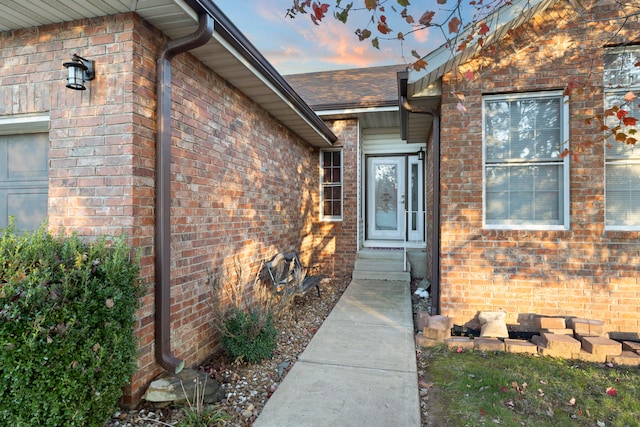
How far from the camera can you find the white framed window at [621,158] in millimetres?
4195

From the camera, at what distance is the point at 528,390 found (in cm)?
317

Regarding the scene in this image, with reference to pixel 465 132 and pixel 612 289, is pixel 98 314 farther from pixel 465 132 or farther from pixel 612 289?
pixel 612 289

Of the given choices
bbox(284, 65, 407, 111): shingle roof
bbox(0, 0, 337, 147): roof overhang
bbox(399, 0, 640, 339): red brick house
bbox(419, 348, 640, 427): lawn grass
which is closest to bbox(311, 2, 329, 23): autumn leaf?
bbox(0, 0, 337, 147): roof overhang

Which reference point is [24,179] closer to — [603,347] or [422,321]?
[422,321]

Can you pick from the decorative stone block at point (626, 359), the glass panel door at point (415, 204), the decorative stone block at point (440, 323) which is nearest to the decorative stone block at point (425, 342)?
the decorative stone block at point (440, 323)

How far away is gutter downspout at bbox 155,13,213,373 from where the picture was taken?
2.96m

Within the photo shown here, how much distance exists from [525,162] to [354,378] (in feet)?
11.2

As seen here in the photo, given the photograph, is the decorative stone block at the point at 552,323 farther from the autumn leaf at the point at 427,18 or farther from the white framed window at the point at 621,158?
the autumn leaf at the point at 427,18

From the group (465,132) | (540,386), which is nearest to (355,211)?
(465,132)

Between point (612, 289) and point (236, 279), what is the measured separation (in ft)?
15.3

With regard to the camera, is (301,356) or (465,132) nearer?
(301,356)

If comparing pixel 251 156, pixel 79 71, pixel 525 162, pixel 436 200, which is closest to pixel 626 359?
pixel 525 162

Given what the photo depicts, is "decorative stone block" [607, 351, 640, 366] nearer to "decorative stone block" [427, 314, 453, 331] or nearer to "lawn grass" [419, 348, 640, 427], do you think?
"lawn grass" [419, 348, 640, 427]

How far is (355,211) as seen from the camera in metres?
8.40
